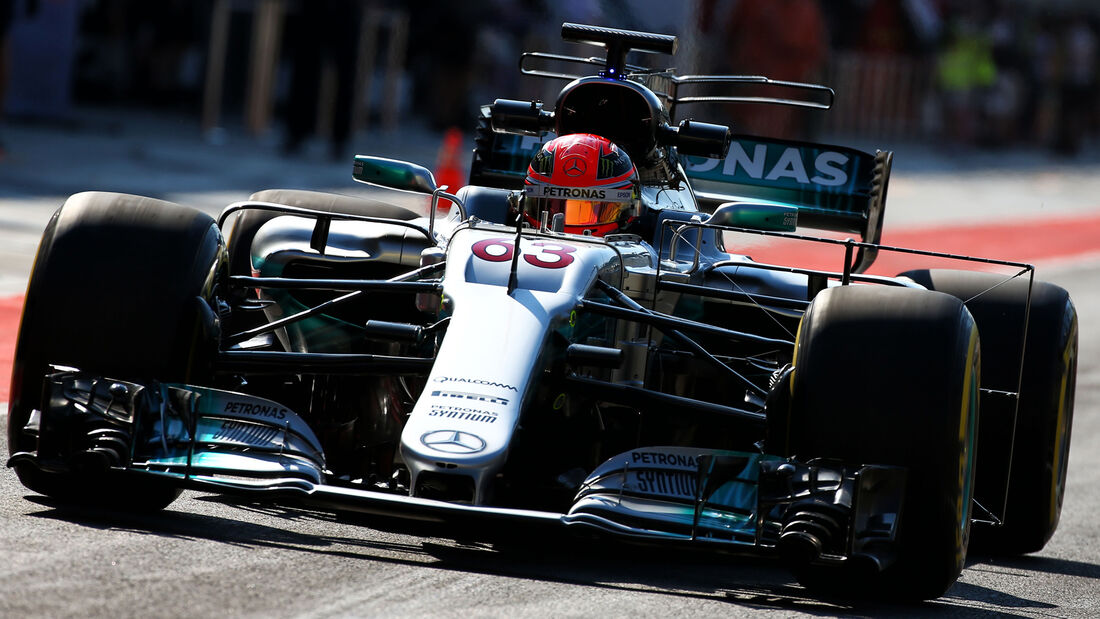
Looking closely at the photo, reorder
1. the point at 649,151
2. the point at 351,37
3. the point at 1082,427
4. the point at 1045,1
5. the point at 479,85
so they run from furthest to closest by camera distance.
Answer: the point at 1045,1 → the point at 479,85 → the point at 351,37 → the point at 1082,427 → the point at 649,151

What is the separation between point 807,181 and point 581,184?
2587mm

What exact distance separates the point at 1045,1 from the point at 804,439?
3113cm

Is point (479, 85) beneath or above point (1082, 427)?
above

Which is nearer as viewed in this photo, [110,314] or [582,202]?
[110,314]

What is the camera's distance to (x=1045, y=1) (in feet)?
114

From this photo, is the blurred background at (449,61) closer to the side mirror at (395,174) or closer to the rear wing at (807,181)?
the rear wing at (807,181)

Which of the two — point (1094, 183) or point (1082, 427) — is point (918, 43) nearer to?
point (1094, 183)

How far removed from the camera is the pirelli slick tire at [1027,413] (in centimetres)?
696

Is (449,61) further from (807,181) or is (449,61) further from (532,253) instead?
(532,253)

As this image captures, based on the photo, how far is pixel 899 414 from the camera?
5.51m

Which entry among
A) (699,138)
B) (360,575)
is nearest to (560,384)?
(360,575)

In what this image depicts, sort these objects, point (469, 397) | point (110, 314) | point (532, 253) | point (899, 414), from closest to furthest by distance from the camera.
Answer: point (899, 414) < point (469, 397) < point (110, 314) < point (532, 253)

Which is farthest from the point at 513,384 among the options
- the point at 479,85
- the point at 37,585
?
the point at 479,85

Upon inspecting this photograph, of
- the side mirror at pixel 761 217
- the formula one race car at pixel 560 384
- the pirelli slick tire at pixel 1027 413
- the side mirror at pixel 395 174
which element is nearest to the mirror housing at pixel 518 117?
the formula one race car at pixel 560 384
